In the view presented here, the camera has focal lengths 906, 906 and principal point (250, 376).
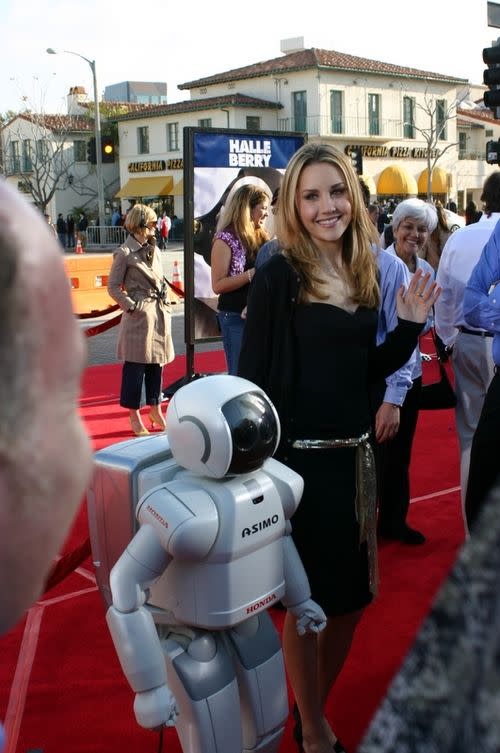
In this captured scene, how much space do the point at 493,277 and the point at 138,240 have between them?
13.2ft

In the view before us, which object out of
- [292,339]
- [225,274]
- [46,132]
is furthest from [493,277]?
[46,132]

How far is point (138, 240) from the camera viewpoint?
710cm

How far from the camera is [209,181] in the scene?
6609 mm

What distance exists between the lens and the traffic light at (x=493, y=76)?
8.12 meters

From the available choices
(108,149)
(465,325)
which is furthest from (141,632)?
(108,149)

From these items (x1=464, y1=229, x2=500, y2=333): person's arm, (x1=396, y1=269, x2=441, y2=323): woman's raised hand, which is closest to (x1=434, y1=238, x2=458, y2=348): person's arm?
(x1=464, y1=229, x2=500, y2=333): person's arm

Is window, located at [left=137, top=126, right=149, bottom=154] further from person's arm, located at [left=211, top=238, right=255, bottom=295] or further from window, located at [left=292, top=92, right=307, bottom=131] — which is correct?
person's arm, located at [left=211, top=238, right=255, bottom=295]

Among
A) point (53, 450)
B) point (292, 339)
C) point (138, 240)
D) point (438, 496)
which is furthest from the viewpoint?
point (138, 240)

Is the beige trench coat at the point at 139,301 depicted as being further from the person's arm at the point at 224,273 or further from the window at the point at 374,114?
the window at the point at 374,114

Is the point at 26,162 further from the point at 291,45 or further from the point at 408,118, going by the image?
the point at 408,118

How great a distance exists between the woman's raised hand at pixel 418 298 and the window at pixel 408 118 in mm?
51083

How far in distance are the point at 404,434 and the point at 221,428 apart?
2812mm

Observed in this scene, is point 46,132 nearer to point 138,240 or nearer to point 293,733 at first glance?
point 138,240

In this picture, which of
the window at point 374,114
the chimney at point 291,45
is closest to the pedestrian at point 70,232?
the chimney at point 291,45
